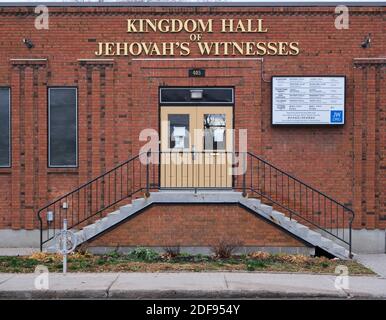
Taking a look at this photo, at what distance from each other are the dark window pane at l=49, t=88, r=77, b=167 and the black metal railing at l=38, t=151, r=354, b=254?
967 millimetres

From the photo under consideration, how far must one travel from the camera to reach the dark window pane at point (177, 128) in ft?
53.7

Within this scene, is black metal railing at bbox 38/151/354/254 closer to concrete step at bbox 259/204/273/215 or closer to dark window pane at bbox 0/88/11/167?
Answer: concrete step at bbox 259/204/273/215

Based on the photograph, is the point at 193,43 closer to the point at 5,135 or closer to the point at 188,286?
the point at 5,135

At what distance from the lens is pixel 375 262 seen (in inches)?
568

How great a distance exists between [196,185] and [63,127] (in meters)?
3.75

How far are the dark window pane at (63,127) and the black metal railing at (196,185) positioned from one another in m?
0.97

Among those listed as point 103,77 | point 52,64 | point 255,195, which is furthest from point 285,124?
point 52,64

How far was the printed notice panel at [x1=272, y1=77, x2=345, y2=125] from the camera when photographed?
16047 mm

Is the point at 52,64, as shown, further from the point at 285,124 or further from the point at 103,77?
the point at 285,124

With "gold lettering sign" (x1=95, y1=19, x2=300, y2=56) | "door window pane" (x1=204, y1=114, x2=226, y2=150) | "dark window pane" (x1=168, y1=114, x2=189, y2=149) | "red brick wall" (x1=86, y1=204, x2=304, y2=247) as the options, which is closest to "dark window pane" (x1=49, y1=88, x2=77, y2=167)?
"gold lettering sign" (x1=95, y1=19, x2=300, y2=56)

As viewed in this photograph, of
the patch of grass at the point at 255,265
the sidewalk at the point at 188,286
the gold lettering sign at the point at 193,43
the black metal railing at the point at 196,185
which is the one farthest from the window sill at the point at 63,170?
Result: the patch of grass at the point at 255,265

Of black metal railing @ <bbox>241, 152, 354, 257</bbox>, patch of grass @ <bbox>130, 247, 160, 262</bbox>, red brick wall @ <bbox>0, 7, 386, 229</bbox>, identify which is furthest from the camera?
red brick wall @ <bbox>0, 7, 386, 229</bbox>

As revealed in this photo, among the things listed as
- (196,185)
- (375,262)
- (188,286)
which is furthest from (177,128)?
(188,286)

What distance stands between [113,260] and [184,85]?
507 centimetres
